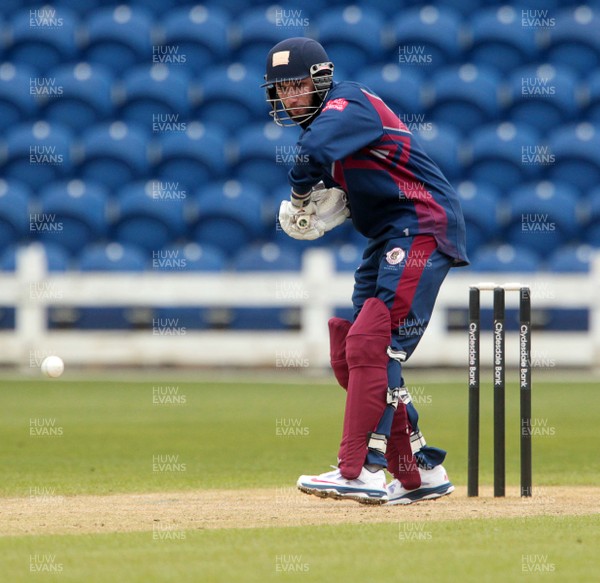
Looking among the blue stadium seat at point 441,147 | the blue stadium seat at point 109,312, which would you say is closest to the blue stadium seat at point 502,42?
the blue stadium seat at point 441,147

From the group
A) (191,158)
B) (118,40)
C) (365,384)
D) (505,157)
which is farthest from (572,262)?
(365,384)

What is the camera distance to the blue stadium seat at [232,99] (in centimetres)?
1752

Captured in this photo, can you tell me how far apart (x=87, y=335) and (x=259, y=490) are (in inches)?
350

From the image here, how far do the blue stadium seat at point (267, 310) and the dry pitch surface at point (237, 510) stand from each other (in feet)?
28.2

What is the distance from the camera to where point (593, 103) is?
17.5m

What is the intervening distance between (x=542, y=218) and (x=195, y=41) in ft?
19.3

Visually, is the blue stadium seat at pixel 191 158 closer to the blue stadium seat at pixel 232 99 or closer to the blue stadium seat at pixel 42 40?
the blue stadium seat at pixel 232 99

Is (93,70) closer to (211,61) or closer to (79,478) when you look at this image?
(211,61)

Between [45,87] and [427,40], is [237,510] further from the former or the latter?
[45,87]

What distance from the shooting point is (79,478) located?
741cm

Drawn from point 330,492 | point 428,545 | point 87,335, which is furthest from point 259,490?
point 87,335

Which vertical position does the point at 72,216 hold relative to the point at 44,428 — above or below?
above

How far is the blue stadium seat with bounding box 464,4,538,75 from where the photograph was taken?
703 inches

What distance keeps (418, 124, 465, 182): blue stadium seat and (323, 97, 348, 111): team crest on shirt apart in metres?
10.4
